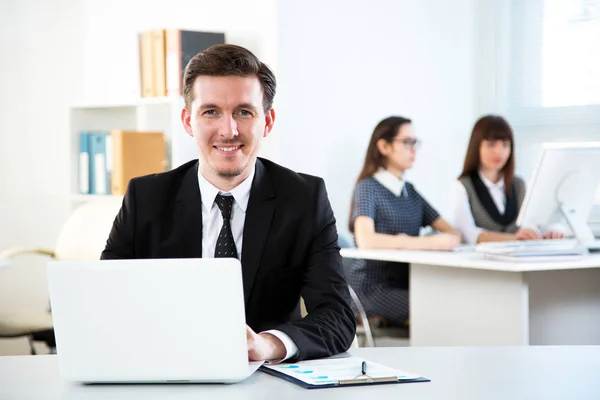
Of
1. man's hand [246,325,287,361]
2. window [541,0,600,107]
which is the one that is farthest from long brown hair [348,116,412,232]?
man's hand [246,325,287,361]

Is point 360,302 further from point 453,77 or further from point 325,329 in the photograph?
point 325,329

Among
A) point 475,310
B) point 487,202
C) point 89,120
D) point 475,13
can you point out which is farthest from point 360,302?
point 475,13

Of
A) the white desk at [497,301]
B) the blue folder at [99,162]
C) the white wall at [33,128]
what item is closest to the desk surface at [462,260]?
the white desk at [497,301]

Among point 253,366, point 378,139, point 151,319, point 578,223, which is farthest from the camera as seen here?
point 378,139

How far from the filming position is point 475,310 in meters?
3.90

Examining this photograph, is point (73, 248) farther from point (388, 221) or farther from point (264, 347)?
point (264, 347)

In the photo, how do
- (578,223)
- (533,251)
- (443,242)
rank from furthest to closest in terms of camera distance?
(443,242) → (578,223) → (533,251)

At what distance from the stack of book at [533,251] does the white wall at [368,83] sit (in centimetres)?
129

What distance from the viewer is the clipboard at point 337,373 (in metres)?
1.65

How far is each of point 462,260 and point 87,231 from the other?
185 cm

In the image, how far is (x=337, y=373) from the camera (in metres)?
1.73

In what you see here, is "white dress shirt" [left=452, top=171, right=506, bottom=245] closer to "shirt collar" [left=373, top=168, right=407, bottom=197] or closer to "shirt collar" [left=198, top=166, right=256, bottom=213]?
"shirt collar" [left=373, top=168, right=407, bottom=197]

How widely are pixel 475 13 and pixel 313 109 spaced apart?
158 centimetres

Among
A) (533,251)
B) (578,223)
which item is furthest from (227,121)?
(578,223)
